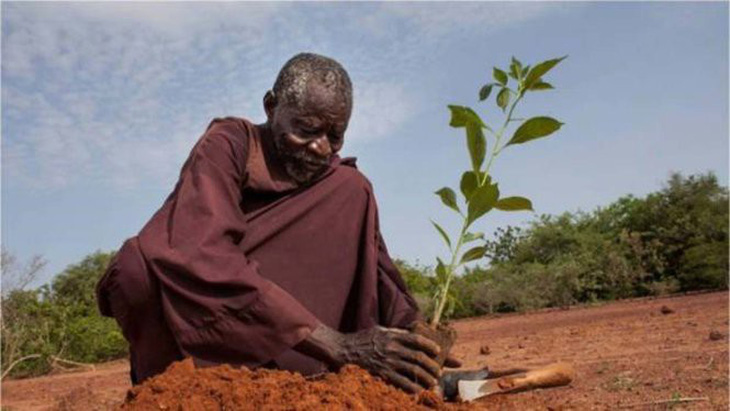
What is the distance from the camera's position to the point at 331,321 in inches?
105

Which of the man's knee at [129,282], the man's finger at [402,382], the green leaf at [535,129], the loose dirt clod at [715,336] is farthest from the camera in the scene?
the loose dirt clod at [715,336]

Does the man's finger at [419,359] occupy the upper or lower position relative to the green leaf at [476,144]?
lower

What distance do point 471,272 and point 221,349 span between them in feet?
64.8

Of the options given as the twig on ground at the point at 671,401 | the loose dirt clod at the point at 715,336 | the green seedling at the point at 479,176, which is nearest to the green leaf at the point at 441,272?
the green seedling at the point at 479,176

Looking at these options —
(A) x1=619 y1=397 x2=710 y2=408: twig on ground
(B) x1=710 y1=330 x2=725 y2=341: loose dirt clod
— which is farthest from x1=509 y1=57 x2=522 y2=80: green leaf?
(B) x1=710 y1=330 x2=725 y2=341: loose dirt clod

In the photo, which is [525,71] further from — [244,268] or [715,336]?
[715,336]

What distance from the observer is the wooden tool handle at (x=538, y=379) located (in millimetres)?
2178

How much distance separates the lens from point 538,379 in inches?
87.9

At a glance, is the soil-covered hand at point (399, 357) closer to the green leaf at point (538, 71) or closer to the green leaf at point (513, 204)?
the green leaf at point (513, 204)

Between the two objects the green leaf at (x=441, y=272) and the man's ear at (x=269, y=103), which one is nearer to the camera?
the green leaf at (x=441, y=272)

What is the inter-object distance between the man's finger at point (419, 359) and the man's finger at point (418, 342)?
2cm

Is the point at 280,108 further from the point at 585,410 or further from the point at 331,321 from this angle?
the point at 585,410

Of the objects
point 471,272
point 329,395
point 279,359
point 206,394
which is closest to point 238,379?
point 206,394

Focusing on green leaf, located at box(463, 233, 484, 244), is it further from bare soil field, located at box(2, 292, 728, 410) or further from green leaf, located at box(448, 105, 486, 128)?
bare soil field, located at box(2, 292, 728, 410)
